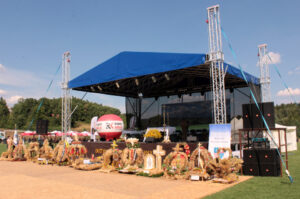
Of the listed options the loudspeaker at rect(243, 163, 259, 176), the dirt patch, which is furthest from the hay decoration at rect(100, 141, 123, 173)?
the loudspeaker at rect(243, 163, 259, 176)

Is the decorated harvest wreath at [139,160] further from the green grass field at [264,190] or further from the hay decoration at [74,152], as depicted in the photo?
the green grass field at [264,190]

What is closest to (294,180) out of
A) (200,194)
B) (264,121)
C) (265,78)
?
(264,121)

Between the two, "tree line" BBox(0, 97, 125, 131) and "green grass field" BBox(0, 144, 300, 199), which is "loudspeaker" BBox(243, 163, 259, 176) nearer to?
"green grass field" BBox(0, 144, 300, 199)

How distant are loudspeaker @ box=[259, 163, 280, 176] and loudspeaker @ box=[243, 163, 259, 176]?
12 cm

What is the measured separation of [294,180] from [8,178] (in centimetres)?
837

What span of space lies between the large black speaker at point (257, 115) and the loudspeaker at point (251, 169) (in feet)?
4.01

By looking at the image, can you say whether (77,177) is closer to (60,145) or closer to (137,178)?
Answer: (137,178)

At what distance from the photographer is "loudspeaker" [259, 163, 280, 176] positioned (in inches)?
313

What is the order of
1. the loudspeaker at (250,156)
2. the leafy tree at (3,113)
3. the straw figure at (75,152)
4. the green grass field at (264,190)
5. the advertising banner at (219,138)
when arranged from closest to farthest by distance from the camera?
the green grass field at (264,190)
the loudspeaker at (250,156)
the advertising banner at (219,138)
the straw figure at (75,152)
the leafy tree at (3,113)

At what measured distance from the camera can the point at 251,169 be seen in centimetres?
829

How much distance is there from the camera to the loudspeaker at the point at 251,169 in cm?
820

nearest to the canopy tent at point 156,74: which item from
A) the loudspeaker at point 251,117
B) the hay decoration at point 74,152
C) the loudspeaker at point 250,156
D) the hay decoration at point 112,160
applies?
the loudspeaker at point 251,117

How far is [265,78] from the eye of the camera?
16125 millimetres

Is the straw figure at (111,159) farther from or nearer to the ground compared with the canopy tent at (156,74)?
nearer to the ground
